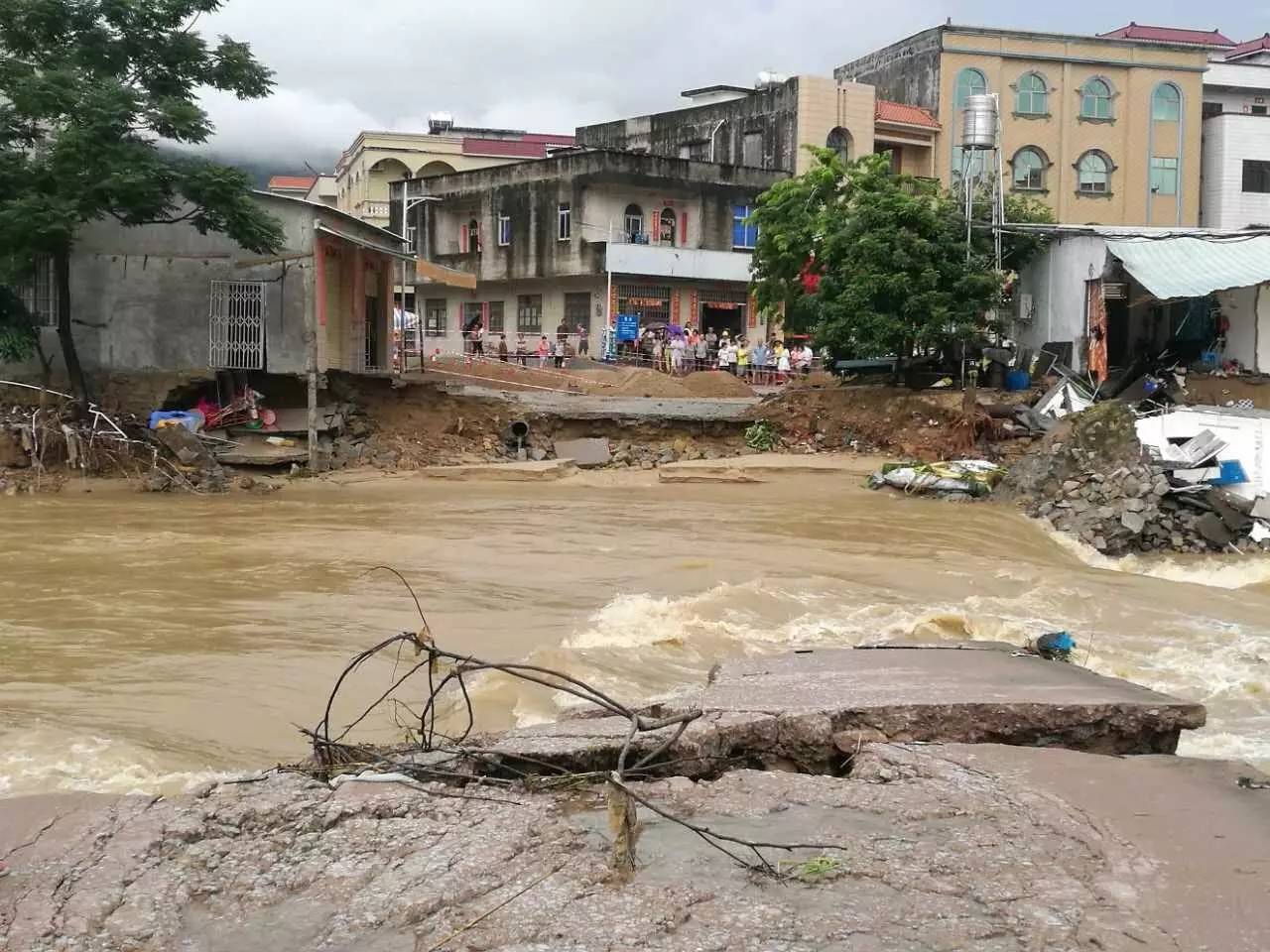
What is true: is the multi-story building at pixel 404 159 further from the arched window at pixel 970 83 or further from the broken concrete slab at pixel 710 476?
the broken concrete slab at pixel 710 476

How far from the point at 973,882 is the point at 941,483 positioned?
51.7ft

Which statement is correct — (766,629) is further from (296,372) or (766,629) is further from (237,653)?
(296,372)

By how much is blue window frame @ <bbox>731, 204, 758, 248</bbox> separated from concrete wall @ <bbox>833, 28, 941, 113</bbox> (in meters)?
7.11

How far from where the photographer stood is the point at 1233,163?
38.9 m

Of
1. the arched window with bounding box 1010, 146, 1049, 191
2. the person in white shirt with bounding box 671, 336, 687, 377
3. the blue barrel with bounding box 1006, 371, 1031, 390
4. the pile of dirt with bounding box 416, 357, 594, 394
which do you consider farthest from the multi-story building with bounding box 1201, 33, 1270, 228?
the pile of dirt with bounding box 416, 357, 594, 394

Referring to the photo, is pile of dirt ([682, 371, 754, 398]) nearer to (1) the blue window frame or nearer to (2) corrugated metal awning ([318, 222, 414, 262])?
(2) corrugated metal awning ([318, 222, 414, 262])

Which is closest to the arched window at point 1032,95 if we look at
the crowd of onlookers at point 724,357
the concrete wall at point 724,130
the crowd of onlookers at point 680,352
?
the concrete wall at point 724,130

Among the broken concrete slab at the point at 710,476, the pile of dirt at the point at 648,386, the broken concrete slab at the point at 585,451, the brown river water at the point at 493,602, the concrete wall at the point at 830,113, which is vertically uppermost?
the concrete wall at the point at 830,113

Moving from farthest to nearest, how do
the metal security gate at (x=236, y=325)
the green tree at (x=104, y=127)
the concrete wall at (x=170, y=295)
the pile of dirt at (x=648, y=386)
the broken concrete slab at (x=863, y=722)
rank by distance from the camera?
the pile of dirt at (x=648, y=386)
the concrete wall at (x=170, y=295)
the metal security gate at (x=236, y=325)
the green tree at (x=104, y=127)
the broken concrete slab at (x=863, y=722)

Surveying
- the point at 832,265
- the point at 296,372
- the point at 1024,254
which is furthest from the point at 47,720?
the point at 1024,254

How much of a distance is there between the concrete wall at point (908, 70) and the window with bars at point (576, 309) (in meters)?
12.8

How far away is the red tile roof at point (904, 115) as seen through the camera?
1431 inches

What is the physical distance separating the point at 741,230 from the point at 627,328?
5.46 meters

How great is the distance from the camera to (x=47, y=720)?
267 inches
